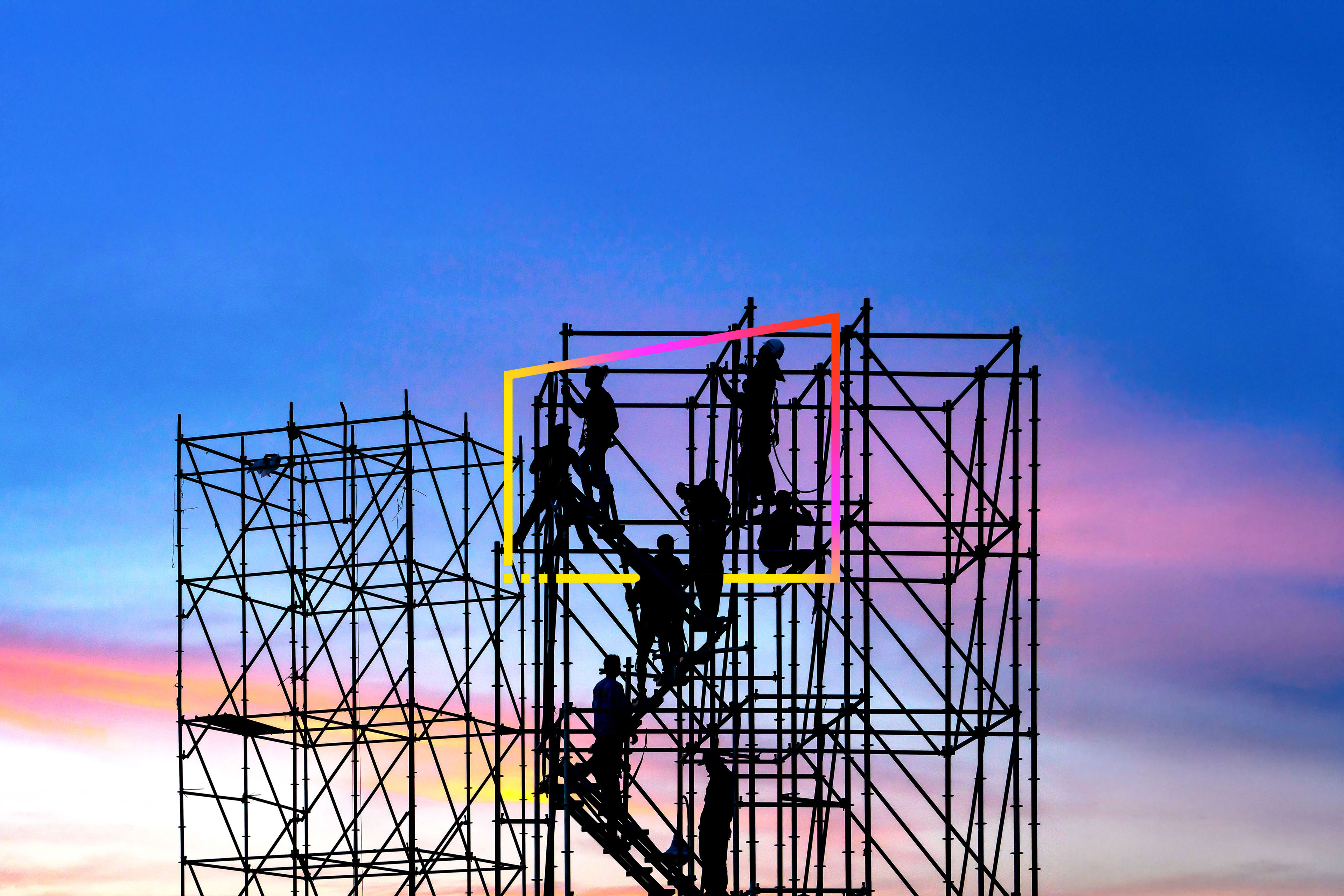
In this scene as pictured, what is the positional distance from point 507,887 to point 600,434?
8.43 metres

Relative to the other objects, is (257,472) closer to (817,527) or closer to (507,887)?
(507,887)

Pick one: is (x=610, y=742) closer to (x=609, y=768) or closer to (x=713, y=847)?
(x=609, y=768)

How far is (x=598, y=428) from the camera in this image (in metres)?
23.7

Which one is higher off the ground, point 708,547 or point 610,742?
point 708,547

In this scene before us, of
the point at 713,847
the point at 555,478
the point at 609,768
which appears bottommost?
the point at 713,847

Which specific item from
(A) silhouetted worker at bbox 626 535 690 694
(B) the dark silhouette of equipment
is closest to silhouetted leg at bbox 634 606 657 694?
(A) silhouetted worker at bbox 626 535 690 694

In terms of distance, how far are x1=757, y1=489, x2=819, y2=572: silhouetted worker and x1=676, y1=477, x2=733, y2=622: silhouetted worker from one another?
28.2 inches

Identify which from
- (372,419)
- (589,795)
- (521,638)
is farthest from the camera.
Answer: (521,638)

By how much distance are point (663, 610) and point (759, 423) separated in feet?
8.73

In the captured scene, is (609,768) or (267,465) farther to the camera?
(267,465)

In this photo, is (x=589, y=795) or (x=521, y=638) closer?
(x=589, y=795)

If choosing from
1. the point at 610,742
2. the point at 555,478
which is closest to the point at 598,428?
the point at 555,478

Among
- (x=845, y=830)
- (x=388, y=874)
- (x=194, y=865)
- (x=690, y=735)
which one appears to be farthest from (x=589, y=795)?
(x=194, y=865)

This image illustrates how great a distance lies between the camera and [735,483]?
906 inches
